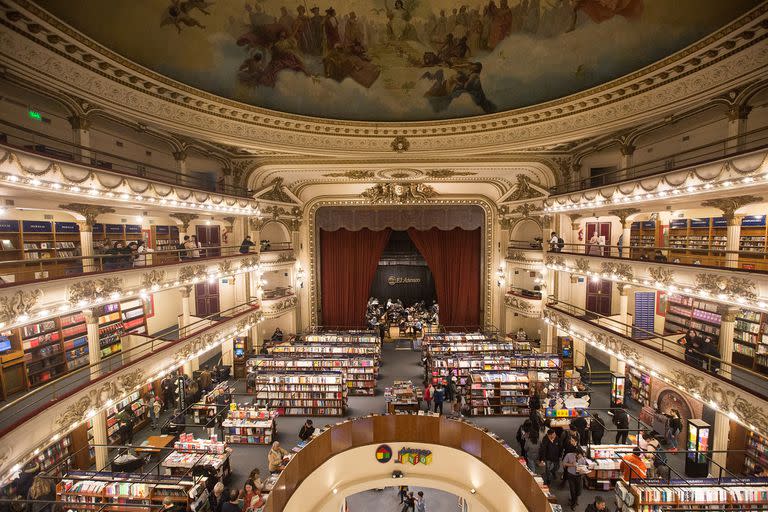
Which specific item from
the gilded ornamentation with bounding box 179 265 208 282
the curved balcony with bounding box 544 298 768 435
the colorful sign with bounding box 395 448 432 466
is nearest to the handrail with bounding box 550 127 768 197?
the curved balcony with bounding box 544 298 768 435

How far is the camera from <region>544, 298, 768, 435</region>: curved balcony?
629 centimetres

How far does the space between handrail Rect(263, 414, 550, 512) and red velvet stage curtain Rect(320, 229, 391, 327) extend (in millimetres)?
9561

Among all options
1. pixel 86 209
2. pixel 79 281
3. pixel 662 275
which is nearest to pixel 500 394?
pixel 662 275

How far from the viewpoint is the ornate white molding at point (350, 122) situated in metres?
7.03

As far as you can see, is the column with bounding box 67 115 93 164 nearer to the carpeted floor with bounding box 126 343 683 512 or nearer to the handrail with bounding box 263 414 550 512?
the carpeted floor with bounding box 126 343 683 512

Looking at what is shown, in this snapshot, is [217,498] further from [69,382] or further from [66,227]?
[66,227]

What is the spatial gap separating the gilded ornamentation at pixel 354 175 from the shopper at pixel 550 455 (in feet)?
37.7

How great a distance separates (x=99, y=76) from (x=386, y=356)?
13.8 m

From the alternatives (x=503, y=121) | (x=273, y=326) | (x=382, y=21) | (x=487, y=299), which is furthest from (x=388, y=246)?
(x=382, y=21)

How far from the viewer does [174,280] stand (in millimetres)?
10008

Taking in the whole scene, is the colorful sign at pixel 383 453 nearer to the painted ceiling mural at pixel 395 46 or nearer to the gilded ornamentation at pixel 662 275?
the gilded ornamentation at pixel 662 275

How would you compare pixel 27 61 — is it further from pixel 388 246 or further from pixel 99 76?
pixel 388 246

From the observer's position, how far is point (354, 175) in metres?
15.6

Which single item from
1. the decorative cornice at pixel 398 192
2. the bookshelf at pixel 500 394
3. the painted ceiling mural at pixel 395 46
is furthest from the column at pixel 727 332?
the decorative cornice at pixel 398 192
